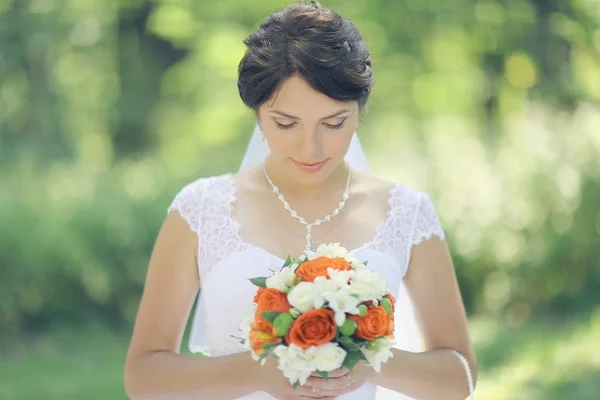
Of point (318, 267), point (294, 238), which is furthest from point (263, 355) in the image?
point (294, 238)

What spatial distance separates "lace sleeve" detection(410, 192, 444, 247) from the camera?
10.9ft

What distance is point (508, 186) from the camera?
955cm

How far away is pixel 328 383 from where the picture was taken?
2674 millimetres

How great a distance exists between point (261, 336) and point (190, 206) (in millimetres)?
Result: 812

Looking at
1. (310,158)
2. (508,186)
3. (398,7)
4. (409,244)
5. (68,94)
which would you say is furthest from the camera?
(68,94)

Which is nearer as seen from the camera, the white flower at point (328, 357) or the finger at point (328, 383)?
the white flower at point (328, 357)

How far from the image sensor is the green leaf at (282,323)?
256cm

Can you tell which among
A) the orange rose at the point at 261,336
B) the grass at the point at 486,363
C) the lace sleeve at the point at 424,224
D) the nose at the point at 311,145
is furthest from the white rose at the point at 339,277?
the grass at the point at 486,363

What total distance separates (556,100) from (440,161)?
3282mm

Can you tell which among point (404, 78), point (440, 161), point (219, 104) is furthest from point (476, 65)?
point (219, 104)

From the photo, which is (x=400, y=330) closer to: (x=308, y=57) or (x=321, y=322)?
(x=321, y=322)

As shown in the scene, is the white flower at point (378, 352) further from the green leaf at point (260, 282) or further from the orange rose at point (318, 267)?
the green leaf at point (260, 282)

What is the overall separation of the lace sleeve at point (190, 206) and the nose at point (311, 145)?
0.50 m

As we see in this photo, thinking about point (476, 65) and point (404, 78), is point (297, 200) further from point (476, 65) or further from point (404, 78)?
point (476, 65)
